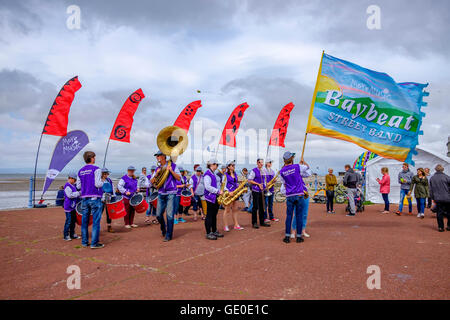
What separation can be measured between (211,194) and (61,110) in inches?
342

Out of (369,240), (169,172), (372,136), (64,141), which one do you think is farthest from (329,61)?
(64,141)

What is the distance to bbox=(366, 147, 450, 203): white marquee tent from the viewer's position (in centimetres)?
1400

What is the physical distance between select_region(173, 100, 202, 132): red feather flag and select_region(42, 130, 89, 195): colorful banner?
6326 mm

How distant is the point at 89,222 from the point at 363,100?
7716mm

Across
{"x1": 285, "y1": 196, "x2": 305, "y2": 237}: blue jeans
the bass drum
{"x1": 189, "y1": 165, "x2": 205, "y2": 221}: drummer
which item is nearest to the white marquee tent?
{"x1": 189, "y1": 165, "x2": 205, "y2": 221}: drummer

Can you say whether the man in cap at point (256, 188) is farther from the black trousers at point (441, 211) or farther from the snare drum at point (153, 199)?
the black trousers at point (441, 211)

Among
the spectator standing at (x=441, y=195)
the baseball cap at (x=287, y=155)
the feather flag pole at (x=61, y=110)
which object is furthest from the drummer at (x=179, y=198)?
the spectator standing at (x=441, y=195)

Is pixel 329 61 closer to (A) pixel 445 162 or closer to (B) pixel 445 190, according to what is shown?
(B) pixel 445 190

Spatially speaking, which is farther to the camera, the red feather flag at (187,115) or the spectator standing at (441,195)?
the red feather flag at (187,115)

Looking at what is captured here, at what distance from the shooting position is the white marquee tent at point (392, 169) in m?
14.0

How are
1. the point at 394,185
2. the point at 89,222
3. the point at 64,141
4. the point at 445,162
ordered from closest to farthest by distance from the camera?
the point at 89,222, the point at 64,141, the point at 445,162, the point at 394,185

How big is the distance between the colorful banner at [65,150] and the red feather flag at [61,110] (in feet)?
1.71

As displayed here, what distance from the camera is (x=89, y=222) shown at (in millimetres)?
6195

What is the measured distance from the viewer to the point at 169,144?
21.9 feet
